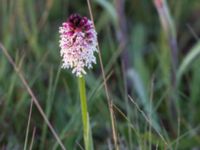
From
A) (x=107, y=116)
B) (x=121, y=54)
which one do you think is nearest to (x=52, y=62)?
(x=121, y=54)

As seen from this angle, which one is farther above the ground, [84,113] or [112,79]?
[112,79]

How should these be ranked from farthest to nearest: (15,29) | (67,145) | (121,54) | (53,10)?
(53,10) → (15,29) → (121,54) → (67,145)

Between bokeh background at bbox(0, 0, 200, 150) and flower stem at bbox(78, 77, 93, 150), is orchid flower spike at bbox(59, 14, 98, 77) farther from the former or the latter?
bokeh background at bbox(0, 0, 200, 150)

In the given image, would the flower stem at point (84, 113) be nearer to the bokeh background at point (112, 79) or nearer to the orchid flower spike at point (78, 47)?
the orchid flower spike at point (78, 47)

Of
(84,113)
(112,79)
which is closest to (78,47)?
(84,113)

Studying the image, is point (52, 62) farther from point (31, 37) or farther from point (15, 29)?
point (15, 29)

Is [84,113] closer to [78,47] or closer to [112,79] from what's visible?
[78,47]

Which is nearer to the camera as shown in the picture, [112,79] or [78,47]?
[78,47]

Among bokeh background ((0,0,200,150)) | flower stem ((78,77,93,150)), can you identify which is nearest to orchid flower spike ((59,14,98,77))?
flower stem ((78,77,93,150))

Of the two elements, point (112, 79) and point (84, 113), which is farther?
point (112, 79)
